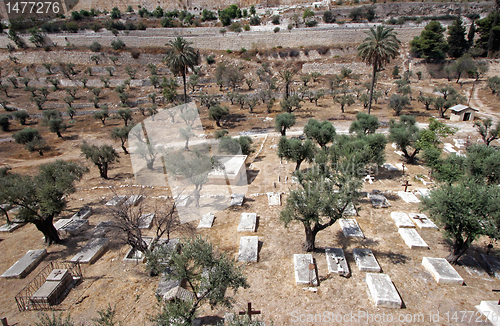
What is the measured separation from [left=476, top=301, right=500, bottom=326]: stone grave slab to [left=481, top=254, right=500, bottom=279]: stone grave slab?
2.50 metres

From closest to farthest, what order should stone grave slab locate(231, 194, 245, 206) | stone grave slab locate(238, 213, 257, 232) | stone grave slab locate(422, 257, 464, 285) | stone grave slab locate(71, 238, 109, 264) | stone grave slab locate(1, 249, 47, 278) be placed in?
stone grave slab locate(422, 257, 464, 285)
stone grave slab locate(1, 249, 47, 278)
stone grave slab locate(71, 238, 109, 264)
stone grave slab locate(238, 213, 257, 232)
stone grave slab locate(231, 194, 245, 206)

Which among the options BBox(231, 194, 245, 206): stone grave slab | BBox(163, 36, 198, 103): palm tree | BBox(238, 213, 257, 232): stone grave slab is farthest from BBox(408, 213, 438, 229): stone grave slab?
BBox(163, 36, 198, 103): palm tree

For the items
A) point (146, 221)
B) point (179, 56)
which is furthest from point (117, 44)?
point (146, 221)

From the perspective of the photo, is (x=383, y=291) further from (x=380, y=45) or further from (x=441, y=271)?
(x=380, y=45)

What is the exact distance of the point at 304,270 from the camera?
41.6 feet

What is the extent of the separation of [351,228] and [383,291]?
5.08 m

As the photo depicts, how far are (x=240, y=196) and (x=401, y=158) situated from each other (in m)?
17.1

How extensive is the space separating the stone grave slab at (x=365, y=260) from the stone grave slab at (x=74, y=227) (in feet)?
53.6

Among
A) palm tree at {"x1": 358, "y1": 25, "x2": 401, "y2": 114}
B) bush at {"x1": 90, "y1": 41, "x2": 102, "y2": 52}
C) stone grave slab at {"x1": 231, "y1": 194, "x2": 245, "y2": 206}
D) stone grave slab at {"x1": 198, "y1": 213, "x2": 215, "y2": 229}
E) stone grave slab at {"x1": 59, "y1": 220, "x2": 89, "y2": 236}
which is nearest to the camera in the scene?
stone grave slab at {"x1": 59, "y1": 220, "x2": 89, "y2": 236}

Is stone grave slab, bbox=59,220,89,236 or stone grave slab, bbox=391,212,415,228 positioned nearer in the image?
stone grave slab, bbox=391,212,415,228

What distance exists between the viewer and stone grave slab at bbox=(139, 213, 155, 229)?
16969mm

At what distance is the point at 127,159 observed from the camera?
→ 1233 inches

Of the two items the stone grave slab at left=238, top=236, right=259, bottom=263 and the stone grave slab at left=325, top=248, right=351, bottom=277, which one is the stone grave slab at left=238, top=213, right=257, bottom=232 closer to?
the stone grave slab at left=238, top=236, right=259, bottom=263

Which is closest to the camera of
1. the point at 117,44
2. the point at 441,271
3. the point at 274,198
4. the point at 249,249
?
the point at 441,271
